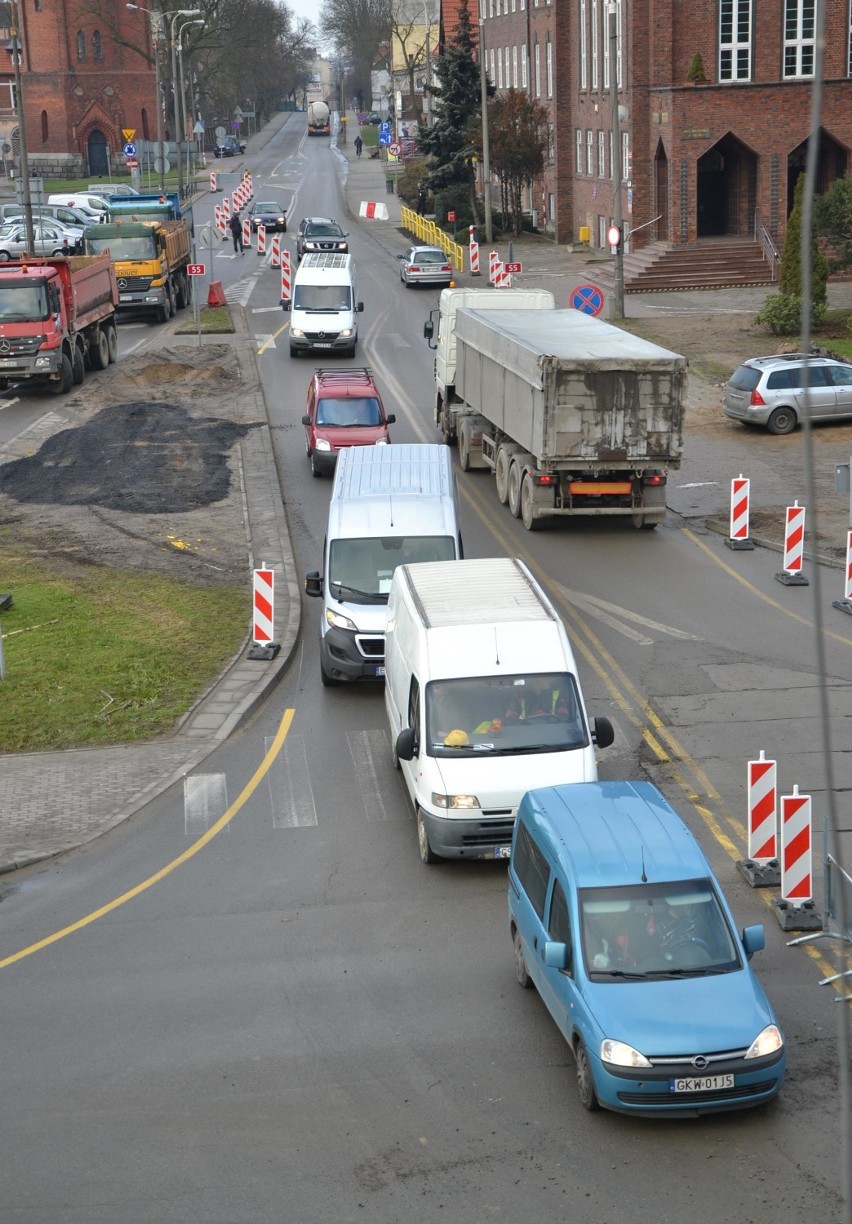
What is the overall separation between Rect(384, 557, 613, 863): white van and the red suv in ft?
46.5

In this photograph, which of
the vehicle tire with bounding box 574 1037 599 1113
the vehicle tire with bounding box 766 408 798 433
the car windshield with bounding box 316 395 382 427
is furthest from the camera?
the vehicle tire with bounding box 766 408 798 433

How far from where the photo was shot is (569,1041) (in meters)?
9.55

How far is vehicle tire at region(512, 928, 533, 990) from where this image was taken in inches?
428

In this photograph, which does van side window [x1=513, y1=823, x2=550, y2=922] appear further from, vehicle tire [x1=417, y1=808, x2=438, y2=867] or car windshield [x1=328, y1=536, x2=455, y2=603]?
car windshield [x1=328, y1=536, x2=455, y2=603]

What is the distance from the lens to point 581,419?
2338 centimetres

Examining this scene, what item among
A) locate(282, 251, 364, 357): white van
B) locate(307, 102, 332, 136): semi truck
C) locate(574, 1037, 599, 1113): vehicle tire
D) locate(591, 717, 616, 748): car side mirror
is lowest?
locate(574, 1037, 599, 1113): vehicle tire

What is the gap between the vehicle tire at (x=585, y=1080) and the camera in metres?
9.09

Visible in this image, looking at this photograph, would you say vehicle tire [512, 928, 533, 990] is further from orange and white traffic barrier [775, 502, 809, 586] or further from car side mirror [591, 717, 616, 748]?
orange and white traffic barrier [775, 502, 809, 586]

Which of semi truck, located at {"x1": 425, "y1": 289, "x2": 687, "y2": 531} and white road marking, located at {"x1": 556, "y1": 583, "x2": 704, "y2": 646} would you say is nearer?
white road marking, located at {"x1": 556, "y1": 583, "x2": 704, "y2": 646}

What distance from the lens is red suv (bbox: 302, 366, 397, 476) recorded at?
28469mm

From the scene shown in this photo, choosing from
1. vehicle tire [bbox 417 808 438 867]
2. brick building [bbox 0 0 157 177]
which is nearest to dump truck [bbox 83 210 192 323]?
vehicle tire [bbox 417 808 438 867]

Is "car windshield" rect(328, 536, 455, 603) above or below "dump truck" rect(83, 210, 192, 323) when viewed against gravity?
below

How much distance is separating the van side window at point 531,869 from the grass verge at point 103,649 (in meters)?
6.68

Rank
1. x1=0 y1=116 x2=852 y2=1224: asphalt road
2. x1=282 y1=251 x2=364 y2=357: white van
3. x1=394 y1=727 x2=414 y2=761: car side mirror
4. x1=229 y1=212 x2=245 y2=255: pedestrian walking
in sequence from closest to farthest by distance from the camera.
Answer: x1=0 y1=116 x2=852 y2=1224: asphalt road
x1=394 y1=727 x2=414 y2=761: car side mirror
x1=282 y1=251 x2=364 y2=357: white van
x1=229 y1=212 x2=245 y2=255: pedestrian walking
